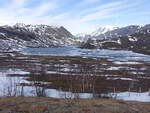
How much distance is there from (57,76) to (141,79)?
24.5 meters

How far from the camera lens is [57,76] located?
69750 millimetres

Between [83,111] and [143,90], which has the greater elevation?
[83,111]

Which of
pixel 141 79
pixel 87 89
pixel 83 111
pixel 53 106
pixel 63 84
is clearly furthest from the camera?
pixel 141 79

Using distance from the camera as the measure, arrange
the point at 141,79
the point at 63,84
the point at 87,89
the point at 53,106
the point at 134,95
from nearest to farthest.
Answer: the point at 53,106 < the point at 134,95 < the point at 87,89 < the point at 63,84 < the point at 141,79

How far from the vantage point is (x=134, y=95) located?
47.1m

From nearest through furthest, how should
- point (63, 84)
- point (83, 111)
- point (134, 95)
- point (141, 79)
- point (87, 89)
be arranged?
1. point (83, 111)
2. point (134, 95)
3. point (87, 89)
4. point (63, 84)
5. point (141, 79)

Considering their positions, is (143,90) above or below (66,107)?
below

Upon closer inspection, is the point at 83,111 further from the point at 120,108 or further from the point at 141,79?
the point at 141,79

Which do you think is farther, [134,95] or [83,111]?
[134,95]

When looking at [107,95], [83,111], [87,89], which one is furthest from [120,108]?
[87,89]

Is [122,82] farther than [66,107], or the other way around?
[122,82]

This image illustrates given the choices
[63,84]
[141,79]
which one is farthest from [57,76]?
[141,79]

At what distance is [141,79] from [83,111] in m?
47.4

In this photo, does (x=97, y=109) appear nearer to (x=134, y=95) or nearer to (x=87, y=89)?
(x=134, y=95)
